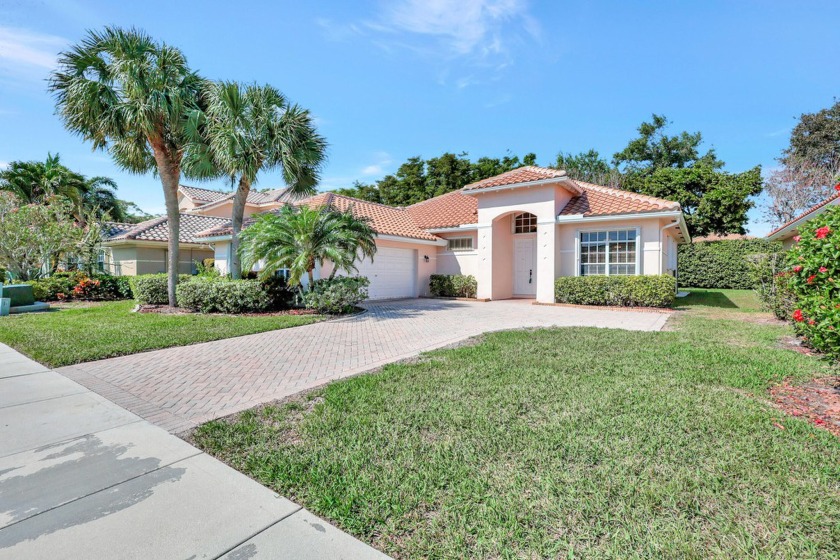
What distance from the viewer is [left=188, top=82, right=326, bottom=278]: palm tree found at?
13250 millimetres

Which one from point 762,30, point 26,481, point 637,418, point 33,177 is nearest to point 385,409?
point 637,418

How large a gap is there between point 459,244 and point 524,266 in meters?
3.53

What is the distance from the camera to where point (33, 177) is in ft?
91.5

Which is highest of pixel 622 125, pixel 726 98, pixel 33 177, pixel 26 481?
pixel 622 125

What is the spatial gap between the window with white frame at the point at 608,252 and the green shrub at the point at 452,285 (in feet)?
16.8

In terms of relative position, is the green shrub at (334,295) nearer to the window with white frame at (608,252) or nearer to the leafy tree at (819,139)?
the window with white frame at (608,252)

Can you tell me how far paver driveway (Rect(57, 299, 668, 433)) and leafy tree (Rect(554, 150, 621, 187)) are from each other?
31475 millimetres

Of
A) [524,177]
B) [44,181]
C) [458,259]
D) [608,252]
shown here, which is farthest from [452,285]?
[44,181]

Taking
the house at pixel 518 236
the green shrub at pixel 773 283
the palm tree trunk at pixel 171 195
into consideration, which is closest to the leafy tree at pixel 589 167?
the house at pixel 518 236

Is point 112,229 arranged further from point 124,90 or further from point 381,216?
point 381,216

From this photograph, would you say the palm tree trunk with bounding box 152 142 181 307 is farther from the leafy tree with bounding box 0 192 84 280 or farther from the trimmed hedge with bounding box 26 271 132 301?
the leafy tree with bounding box 0 192 84 280

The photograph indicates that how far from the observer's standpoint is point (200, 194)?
31000 millimetres

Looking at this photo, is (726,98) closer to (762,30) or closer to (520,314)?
(762,30)

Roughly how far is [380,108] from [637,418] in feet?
57.7
